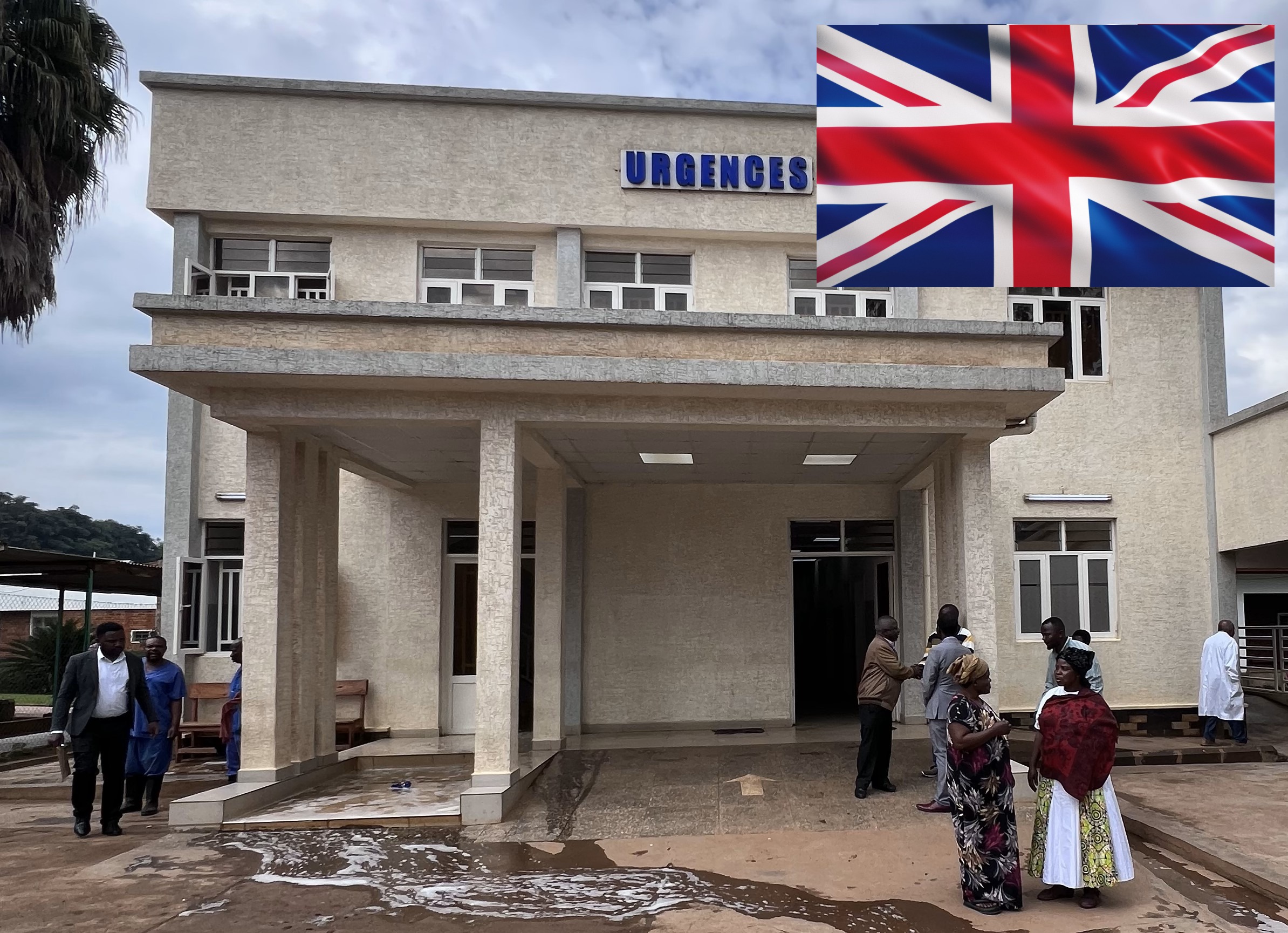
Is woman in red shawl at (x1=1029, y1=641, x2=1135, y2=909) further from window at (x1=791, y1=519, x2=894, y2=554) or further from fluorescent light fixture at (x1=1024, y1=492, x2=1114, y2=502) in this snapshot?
fluorescent light fixture at (x1=1024, y1=492, x2=1114, y2=502)

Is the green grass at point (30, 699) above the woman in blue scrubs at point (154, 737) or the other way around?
the other way around

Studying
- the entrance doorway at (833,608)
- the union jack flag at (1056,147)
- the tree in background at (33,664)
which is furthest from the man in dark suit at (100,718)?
the tree in background at (33,664)

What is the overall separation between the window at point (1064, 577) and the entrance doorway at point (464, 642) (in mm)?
6993

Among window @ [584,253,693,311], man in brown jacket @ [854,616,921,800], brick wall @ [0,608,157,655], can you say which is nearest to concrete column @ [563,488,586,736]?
window @ [584,253,693,311]

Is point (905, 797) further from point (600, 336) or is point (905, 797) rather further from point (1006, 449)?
point (1006, 449)

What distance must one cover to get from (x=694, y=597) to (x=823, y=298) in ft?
15.4

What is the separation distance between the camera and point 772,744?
11984 millimetres

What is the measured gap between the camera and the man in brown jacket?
917cm

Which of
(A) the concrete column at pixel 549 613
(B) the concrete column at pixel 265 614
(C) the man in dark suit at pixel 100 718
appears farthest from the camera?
(A) the concrete column at pixel 549 613

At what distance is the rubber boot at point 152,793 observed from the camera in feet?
31.1

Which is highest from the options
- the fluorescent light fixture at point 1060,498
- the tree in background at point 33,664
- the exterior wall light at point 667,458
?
the exterior wall light at point 667,458

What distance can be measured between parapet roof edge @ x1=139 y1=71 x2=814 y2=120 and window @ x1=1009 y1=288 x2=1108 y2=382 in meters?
4.19

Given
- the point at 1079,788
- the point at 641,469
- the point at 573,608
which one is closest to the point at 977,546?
the point at 1079,788

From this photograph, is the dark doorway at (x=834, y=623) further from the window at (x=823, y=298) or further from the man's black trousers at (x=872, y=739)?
the man's black trousers at (x=872, y=739)
